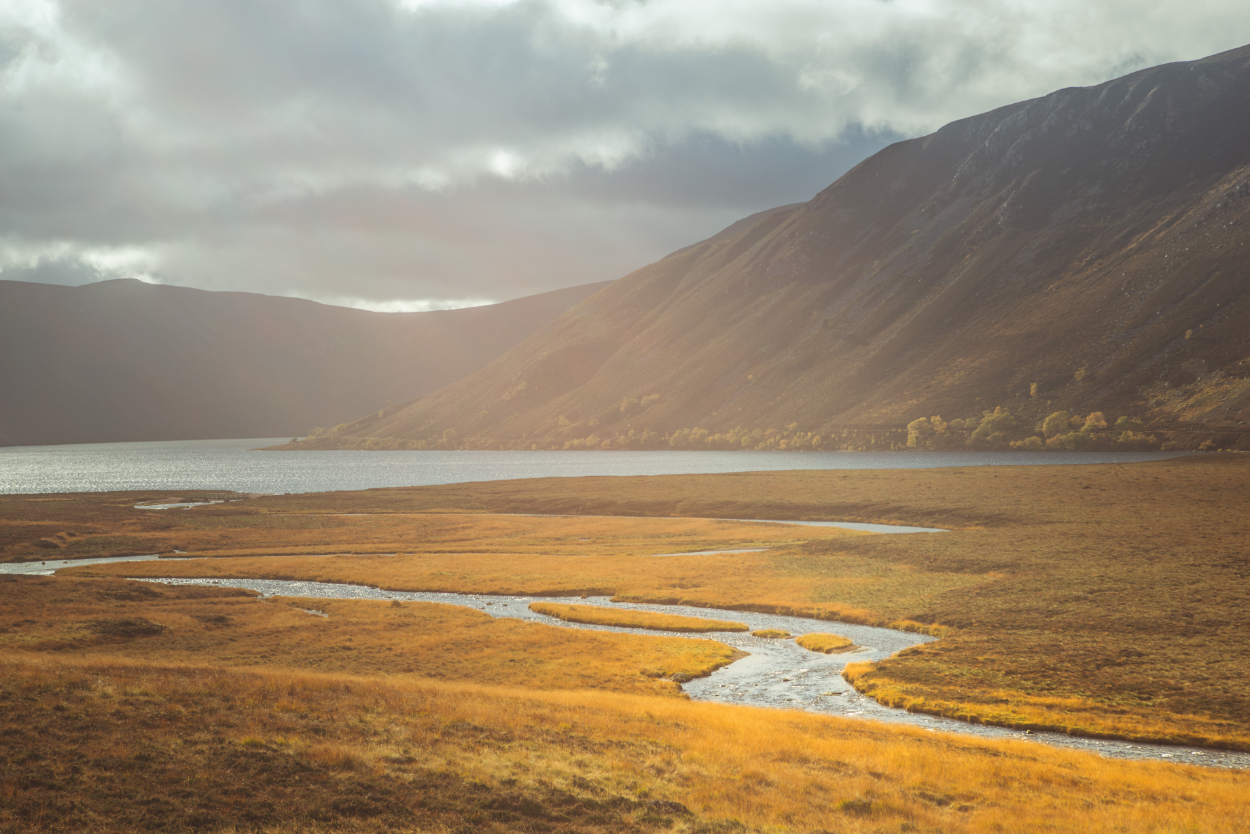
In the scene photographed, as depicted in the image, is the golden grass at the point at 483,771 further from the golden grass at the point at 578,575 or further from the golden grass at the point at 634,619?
the golden grass at the point at 578,575

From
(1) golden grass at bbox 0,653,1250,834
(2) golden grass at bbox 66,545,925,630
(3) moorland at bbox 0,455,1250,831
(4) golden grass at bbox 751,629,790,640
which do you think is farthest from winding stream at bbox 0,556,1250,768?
(1) golden grass at bbox 0,653,1250,834

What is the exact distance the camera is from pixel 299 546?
316ft

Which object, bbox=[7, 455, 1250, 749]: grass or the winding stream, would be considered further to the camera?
bbox=[7, 455, 1250, 749]: grass

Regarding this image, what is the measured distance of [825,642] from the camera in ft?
158

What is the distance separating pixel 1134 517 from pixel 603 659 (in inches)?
2942

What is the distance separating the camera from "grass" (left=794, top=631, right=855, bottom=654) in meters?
47.2

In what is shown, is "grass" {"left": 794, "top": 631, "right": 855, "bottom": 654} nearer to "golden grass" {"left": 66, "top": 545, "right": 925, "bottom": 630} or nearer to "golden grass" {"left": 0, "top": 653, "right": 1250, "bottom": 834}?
"golden grass" {"left": 66, "top": 545, "right": 925, "bottom": 630}

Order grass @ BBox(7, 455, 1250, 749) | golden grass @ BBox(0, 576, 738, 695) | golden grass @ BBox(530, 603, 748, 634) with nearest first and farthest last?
1. grass @ BBox(7, 455, 1250, 749)
2. golden grass @ BBox(0, 576, 738, 695)
3. golden grass @ BBox(530, 603, 748, 634)

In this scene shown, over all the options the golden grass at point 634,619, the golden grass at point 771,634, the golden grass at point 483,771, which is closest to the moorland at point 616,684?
the golden grass at point 483,771

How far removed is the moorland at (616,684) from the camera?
20219 millimetres

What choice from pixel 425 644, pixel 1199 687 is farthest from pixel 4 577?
pixel 1199 687

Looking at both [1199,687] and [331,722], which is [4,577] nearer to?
[331,722]

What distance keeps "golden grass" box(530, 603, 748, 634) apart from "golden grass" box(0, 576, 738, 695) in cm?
420

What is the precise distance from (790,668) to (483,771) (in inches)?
1001
